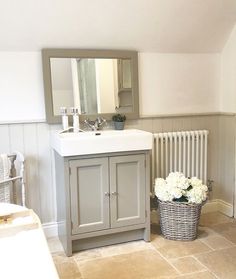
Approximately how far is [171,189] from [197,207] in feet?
0.87

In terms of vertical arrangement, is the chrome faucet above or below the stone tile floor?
above

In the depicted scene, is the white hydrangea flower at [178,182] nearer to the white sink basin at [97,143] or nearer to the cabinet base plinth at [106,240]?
the white sink basin at [97,143]

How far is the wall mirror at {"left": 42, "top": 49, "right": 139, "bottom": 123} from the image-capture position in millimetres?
2865

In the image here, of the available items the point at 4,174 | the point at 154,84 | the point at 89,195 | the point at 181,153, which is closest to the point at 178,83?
the point at 154,84

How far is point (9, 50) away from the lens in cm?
276

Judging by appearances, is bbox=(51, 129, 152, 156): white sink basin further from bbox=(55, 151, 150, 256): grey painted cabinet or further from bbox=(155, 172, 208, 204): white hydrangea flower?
bbox=(155, 172, 208, 204): white hydrangea flower

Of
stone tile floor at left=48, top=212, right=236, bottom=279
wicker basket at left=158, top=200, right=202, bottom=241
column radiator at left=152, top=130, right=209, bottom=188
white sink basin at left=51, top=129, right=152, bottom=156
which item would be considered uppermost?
white sink basin at left=51, top=129, right=152, bottom=156

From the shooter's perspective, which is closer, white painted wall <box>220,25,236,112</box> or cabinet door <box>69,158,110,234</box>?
cabinet door <box>69,158,110,234</box>

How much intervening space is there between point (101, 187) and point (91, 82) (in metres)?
0.93

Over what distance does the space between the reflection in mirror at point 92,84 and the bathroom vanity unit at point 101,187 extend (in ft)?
1.08

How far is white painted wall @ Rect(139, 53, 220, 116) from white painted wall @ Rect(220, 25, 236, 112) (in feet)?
0.18

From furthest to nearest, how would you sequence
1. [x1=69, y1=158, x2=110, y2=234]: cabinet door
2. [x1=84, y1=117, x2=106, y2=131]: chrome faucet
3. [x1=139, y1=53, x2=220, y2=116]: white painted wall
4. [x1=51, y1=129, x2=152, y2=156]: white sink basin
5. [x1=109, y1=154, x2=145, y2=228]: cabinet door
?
[x1=139, y1=53, x2=220, y2=116]: white painted wall, [x1=84, y1=117, x2=106, y2=131]: chrome faucet, [x1=109, y1=154, x2=145, y2=228]: cabinet door, [x1=69, y1=158, x2=110, y2=234]: cabinet door, [x1=51, y1=129, x2=152, y2=156]: white sink basin

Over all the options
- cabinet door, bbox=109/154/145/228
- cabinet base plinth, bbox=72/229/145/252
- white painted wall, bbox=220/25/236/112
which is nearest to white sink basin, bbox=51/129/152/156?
cabinet door, bbox=109/154/145/228

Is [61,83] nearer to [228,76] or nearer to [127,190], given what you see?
[127,190]
